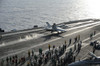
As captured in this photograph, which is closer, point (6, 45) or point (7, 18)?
point (6, 45)

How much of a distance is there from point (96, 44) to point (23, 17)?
95.8 m

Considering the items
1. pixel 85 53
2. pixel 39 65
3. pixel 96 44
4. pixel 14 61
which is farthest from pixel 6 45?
pixel 96 44

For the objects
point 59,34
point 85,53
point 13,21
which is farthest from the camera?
point 13,21

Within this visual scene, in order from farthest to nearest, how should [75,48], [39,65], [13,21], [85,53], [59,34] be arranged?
[13,21] → [59,34] → [75,48] → [85,53] → [39,65]

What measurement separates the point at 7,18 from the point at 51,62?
104 m

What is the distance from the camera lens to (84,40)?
202ft

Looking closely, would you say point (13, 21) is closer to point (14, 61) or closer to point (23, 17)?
point (23, 17)

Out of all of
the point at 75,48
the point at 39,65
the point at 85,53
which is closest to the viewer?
the point at 39,65

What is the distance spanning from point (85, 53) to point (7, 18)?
3943 inches

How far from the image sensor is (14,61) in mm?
39531

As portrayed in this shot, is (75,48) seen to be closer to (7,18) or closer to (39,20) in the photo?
(39,20)

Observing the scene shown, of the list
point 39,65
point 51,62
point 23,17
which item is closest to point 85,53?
point 51,62

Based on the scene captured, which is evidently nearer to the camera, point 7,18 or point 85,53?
point 85,53

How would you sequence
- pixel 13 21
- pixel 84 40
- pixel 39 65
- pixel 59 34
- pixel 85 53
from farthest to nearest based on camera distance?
1. pixel 13 21
2. pixel 59 34
3. pixel 84 40
4. pixel 85 53
5. pixel 39 65
